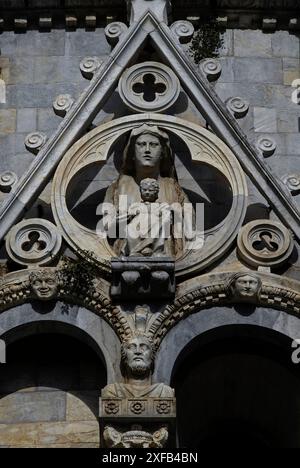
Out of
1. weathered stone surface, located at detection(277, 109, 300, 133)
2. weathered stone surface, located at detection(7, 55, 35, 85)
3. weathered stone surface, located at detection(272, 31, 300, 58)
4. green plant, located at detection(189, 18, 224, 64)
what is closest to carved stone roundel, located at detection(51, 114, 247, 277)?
weathered stone surface, located at detection(277, 109, 300, 133)

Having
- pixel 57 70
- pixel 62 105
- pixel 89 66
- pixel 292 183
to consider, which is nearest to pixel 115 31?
pixel 89 66

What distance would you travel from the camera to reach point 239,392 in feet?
58.6

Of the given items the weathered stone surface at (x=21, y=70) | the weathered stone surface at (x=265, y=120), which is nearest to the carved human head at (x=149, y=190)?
the weathered stone surface at (x=265, y=120)

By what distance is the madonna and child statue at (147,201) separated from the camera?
17.2m

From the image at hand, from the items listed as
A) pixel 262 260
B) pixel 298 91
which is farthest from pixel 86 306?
pixel 298 91

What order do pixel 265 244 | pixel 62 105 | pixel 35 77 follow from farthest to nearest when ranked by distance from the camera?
pixel 35 77 < pixel 62 105 < pixel 265 244

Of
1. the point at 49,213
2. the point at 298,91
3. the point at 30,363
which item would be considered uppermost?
the point at 298,91

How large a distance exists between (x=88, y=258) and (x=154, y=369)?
4.28 ft

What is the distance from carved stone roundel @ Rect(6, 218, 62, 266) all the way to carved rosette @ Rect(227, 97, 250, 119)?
2.19 meters

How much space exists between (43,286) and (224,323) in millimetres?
1660

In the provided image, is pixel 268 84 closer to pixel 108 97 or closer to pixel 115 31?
pixel 115 31

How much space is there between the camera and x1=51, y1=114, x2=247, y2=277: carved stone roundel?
57.0 feet

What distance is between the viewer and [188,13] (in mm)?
19547
